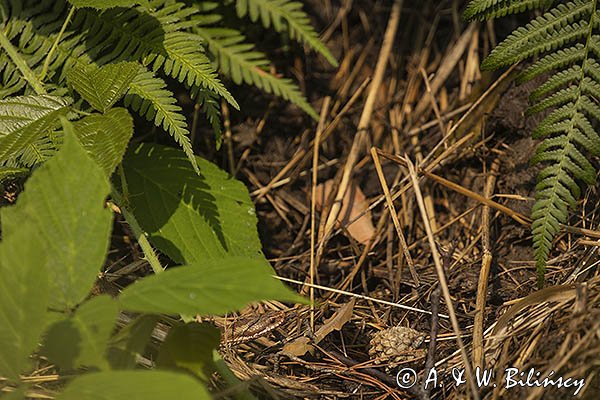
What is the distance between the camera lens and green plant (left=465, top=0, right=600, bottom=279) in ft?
6.00

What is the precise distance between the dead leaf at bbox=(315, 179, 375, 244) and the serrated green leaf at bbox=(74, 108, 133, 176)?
3.32 ft

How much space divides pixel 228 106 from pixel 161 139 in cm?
36

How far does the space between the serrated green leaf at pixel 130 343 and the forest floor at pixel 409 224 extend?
0.42 metres

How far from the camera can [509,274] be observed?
6.98 ft

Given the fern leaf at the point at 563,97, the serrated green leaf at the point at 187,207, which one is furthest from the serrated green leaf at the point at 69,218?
the fern leaf at the point at 563,97

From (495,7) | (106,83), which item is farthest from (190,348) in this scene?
(495,7)

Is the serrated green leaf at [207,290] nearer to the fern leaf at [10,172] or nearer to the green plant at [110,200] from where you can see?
the green plant at [110,200]

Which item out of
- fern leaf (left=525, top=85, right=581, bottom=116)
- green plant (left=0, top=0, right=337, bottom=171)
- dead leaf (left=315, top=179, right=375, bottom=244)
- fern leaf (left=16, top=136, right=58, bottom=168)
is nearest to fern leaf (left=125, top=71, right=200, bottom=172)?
green plant (left=0, top=0, right=337, bottom=171)

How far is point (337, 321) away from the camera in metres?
1.96

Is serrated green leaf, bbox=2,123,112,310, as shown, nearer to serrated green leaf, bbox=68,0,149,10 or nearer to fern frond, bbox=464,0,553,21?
serrated green leaf, bbox=68,0,149,10

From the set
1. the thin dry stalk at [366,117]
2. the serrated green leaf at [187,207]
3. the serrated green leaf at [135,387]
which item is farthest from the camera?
the thin dry stalk at [366,117]

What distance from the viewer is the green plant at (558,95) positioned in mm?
1829

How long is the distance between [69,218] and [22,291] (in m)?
0.19

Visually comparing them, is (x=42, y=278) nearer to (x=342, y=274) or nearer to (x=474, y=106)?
(x=342, y=274)
